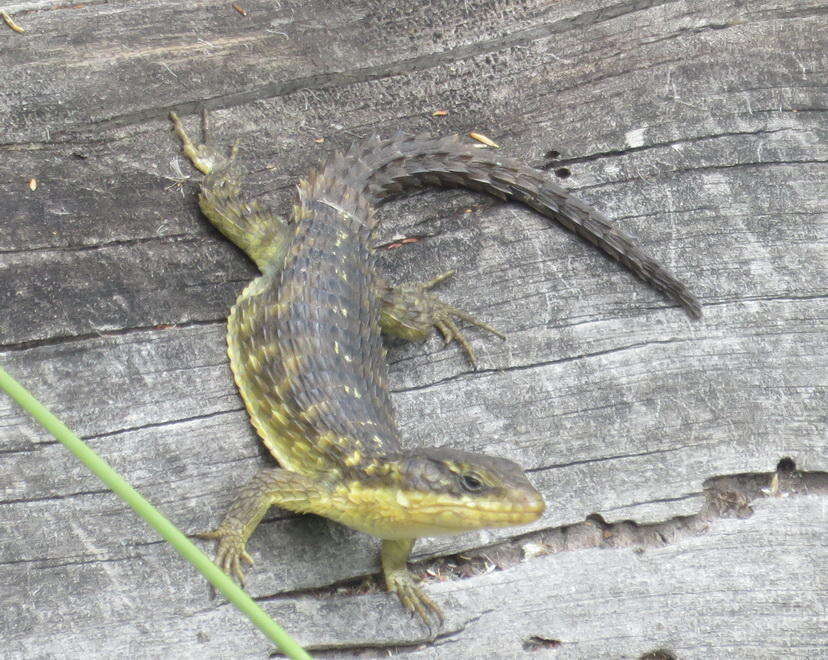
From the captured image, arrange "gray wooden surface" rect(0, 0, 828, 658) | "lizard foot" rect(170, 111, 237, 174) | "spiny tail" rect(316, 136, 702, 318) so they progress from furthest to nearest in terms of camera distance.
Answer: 1. "spiny tail" rect(316, 136, 702, 318)
2. "lizard foot" rect(170, 111, 237, 174)
3. "gray wooden surface" rect(0, 0, 828, 658)

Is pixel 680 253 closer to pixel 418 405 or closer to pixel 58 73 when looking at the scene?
pixel 418 405

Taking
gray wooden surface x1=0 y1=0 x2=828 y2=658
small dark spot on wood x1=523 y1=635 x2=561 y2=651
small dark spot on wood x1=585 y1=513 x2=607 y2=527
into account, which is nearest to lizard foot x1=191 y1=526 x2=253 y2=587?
gray wooden surface x1=0 y1=0 x2=828 y2=658

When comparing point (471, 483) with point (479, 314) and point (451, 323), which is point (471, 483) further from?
point (479, 314)

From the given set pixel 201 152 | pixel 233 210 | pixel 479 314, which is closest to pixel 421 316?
pixel 479 314

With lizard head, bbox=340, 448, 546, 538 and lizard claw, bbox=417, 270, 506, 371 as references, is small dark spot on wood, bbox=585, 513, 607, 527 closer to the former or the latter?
lizard head, bbox=340, 448, 546, 538

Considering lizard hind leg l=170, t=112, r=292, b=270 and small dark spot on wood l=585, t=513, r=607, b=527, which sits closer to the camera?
small dark spot on wood l=585, t=513, r=607, b=527

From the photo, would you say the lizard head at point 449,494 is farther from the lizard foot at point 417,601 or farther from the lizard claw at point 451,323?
the lizard claw at point 451,323
